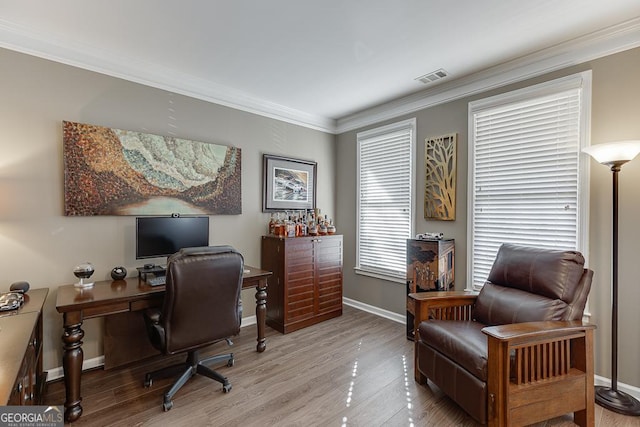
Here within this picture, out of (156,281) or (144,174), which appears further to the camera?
(144,174)

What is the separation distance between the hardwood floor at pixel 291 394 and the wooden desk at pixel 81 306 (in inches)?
8.4

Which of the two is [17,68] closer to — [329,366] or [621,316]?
[329,366]

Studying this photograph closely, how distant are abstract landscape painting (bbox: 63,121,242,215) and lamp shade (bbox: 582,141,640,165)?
315 centimetres

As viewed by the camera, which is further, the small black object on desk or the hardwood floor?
the small black object on desk

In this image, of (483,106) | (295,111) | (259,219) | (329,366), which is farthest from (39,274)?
(483,106)

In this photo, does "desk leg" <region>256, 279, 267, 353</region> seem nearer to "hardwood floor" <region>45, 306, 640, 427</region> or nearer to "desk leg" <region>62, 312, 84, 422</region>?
"hardwood floor" <region>45, 306, 640, 427</region>

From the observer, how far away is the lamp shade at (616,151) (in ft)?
6.36

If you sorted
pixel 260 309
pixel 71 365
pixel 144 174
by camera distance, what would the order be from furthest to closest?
1. pixel 260 309
2. pixel 144 174
3. pixel 71 365

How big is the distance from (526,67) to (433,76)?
0.79 meters

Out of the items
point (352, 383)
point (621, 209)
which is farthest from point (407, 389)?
point (621, 209)

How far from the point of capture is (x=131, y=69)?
271cm

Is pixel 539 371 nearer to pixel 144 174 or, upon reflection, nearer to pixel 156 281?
pixel 156 281

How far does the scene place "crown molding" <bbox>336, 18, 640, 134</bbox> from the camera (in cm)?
222

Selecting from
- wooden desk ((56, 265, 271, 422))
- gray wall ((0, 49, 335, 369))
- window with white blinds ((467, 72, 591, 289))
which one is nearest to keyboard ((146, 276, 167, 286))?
wooden desk ((56, 265, 271, 422))
